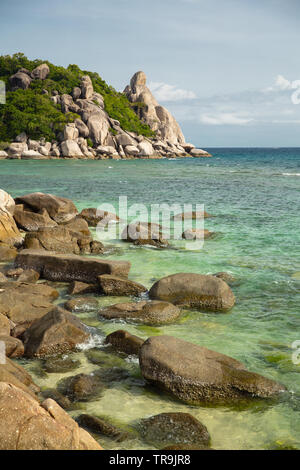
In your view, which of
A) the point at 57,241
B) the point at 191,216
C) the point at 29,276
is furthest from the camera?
the point at 191,216

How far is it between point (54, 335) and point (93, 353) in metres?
0.59

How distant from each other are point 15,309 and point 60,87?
8738 centimetres

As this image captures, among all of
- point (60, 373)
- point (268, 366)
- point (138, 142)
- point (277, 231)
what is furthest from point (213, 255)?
point (138, 142)

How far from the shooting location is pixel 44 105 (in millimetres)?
80250

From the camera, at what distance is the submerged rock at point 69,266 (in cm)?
891

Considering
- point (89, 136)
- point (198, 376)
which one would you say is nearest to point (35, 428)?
point (198, 376)

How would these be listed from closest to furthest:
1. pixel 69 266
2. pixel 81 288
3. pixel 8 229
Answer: pixel 81 288, pixel 69 266, pixel 8 229

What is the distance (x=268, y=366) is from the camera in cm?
585

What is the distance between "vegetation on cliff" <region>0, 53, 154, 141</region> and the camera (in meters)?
76.5

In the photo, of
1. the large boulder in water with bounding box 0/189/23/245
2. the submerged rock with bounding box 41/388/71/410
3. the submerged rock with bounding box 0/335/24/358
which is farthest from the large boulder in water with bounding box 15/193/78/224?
the submerged rock with bounding box 41/388/71/410

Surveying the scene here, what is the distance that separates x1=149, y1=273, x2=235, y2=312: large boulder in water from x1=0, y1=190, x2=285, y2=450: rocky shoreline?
18 mm

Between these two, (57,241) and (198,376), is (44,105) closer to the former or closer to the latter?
(57,241)

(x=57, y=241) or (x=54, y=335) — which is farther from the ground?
(x=57, y=241)

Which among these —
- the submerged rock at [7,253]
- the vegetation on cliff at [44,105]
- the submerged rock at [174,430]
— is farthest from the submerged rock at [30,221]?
the vegetation on cliff at [44,105]
